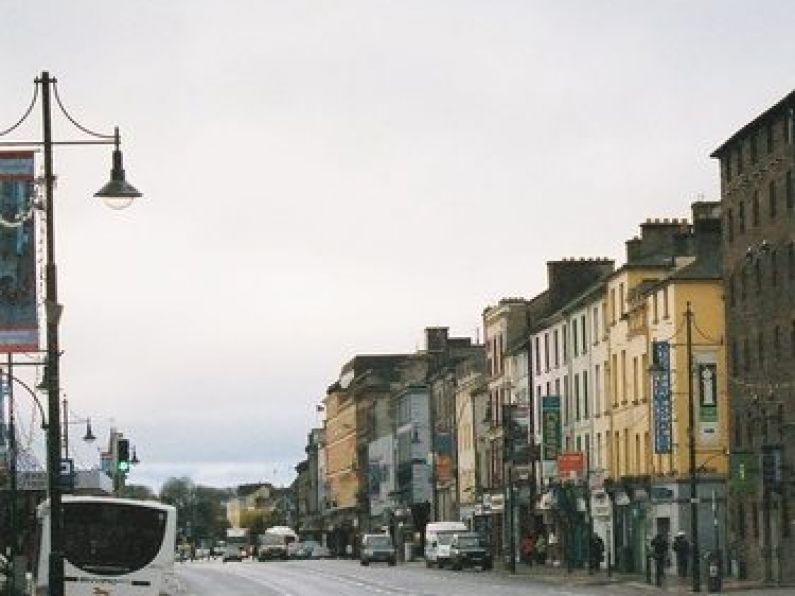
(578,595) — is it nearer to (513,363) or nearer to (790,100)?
(790,100)

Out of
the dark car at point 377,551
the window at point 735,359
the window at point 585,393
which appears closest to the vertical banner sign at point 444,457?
the dark car at point 377,551

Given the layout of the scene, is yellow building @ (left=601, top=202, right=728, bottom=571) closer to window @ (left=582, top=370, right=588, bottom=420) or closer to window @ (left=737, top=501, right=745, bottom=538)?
window @ (left=737, top=501, right=745, bottom=538)

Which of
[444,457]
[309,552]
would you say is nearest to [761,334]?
[444,457]

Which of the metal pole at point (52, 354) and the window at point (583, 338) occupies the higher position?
the window at point (583, 338)

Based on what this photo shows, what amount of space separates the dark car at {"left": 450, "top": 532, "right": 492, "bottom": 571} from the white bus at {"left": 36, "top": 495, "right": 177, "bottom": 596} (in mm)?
61986

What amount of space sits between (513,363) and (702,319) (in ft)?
113

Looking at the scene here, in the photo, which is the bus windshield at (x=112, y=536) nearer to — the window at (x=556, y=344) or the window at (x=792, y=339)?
the window at (x=792, y=339)

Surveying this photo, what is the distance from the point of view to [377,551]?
125 metres

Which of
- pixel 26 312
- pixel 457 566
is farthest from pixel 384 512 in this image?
pixel 26 312

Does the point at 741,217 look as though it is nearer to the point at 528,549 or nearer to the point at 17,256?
the point at 528,549

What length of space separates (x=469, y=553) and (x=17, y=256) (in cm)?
7186

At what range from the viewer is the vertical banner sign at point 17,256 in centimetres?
3362

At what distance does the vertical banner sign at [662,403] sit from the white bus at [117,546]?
38.6 metres

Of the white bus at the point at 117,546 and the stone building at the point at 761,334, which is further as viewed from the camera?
the stone building at the point at 761,334
